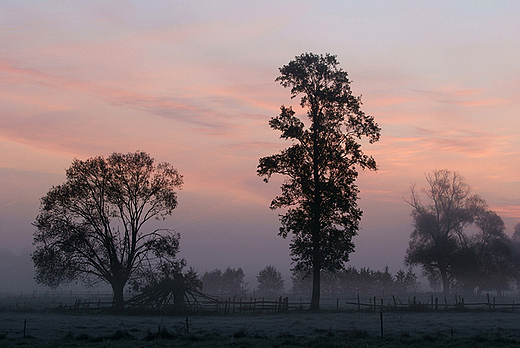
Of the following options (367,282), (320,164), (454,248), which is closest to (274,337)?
(320,164)

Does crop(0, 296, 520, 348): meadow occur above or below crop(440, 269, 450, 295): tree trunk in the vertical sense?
below

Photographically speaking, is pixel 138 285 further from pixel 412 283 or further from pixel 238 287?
pixel 238 287

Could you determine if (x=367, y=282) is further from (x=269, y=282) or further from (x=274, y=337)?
(x=274, y=337)

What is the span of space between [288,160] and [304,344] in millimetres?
20596

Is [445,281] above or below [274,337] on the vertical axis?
above

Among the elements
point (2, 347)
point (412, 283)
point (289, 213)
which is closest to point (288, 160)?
point (289, 213)

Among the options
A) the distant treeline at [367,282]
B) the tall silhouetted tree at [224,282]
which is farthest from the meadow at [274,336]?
the tall silhouetted tree at [224,282]

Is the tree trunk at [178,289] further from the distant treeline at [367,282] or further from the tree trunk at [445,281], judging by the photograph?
the distant treeline at [367,282]

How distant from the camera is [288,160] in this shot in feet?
136

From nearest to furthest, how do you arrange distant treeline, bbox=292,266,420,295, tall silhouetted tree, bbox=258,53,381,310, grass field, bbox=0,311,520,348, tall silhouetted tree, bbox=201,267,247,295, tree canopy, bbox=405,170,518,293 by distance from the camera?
grass field, bbox=0,311,520,348
tall silhouetted tree, bbox=258,53,381,310
tree canopy, bbox=405,170,518,293
distant treeline, bbox=292,266,420,295
tall silhouetted tree, bbox=201,267,247,295

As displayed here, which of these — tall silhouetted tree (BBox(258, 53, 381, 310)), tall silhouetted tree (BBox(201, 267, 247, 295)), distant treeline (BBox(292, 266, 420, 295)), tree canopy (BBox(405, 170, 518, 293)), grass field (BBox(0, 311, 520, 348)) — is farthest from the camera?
tall silhouetted tree (BBox(201, 267, 247, 295))

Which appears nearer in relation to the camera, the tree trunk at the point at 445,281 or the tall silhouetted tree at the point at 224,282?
the tree trunk at the point at 445,281

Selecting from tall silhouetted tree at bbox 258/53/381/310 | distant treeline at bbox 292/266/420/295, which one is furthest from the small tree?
tall silhouetted tree at bbox 258/53/381/310

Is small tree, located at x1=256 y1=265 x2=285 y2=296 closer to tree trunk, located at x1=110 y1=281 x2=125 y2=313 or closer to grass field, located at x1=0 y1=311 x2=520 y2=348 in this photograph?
tree trunk, located at x1=110 y1=281 x2=125 y2=313
